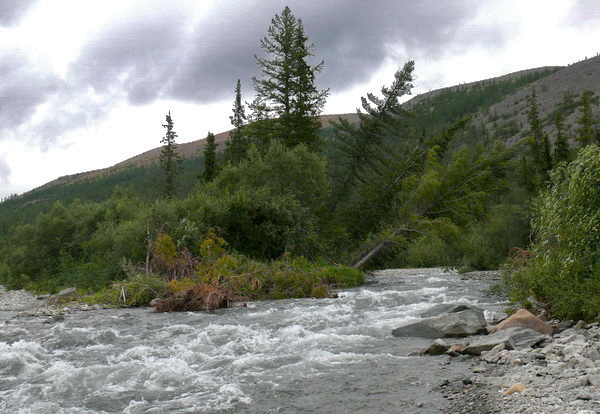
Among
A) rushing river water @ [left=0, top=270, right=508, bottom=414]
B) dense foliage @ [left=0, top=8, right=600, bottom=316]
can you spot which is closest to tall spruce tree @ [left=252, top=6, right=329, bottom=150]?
dense foliage @ [left=0, top=8, right=600, bottom=316]

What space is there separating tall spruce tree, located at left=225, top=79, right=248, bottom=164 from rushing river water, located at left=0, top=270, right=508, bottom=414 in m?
37.6

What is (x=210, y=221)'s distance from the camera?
29.9 m

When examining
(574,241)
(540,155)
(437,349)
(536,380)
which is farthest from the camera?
(540,155)

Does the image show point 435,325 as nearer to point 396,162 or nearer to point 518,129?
point 396,162

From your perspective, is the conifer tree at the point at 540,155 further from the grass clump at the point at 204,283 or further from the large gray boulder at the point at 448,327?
the large gray boulder at the point at 448,327

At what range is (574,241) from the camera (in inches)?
457

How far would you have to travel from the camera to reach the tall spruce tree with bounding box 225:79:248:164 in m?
55.1

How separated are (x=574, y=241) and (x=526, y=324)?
2123 millimetres

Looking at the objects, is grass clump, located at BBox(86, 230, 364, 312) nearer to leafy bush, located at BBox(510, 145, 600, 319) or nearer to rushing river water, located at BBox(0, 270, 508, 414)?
rushing river water, located at BBox(0, 270, 508, 414)

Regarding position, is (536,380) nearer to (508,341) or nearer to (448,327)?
(508,341)

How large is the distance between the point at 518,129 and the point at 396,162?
386 ft

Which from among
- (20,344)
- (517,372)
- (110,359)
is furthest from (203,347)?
(517,372)

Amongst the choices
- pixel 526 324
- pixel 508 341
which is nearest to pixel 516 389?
pixel 508 341

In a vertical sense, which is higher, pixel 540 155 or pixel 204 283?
pixel 540 155
